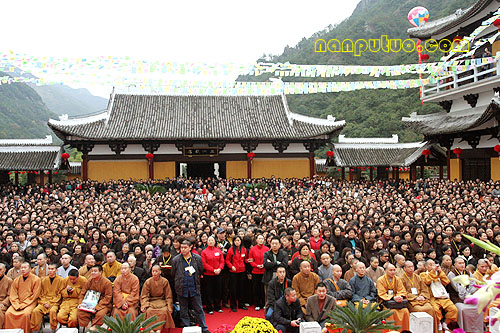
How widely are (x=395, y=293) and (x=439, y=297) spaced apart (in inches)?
33.9

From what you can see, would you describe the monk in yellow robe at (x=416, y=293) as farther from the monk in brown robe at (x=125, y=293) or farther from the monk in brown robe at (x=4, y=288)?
the monk in brown robe at (x=4, y=288)

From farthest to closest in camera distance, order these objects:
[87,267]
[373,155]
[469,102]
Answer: [373,155] < [469,102] < [87,267]

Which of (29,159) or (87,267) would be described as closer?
(87,267)

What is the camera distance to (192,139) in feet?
80.7

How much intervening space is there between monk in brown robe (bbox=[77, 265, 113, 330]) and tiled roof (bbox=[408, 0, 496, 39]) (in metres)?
19.3

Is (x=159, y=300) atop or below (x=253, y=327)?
below

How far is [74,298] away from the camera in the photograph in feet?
22.4

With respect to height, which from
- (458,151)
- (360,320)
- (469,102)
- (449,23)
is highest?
(449,23)

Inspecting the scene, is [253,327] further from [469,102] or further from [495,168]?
[469,102]

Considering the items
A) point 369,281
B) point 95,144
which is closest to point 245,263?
point 369,281

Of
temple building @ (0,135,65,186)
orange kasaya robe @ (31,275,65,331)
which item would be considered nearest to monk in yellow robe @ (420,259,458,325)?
orange kasaya robe @ (31,275,65,331)

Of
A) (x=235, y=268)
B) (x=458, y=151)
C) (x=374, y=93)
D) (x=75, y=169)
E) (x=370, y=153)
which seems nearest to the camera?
(x=235, y=268)

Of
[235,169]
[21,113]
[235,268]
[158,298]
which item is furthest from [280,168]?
[21,113]

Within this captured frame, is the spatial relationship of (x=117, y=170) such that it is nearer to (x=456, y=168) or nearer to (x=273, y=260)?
(x=273, y=260)
